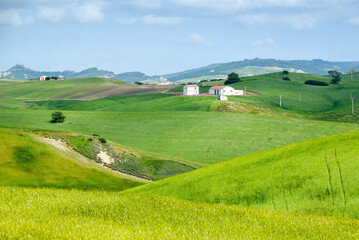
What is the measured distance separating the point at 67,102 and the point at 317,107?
110m

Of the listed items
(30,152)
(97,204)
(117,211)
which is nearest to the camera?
(117,211)

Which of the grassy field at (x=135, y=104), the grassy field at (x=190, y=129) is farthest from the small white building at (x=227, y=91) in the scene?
the grassy field at (x=190, y=129)

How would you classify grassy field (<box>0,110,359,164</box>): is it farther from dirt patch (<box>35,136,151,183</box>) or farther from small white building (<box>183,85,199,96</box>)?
small white building (<box>183,85,199,96</box>)

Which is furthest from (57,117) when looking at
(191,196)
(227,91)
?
(191,196)

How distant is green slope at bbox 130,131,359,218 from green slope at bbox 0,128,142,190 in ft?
70.9

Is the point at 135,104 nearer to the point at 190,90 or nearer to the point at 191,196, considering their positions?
the point at 190,90

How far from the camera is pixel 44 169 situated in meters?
47.9

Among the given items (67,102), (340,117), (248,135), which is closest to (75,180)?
(248,135)

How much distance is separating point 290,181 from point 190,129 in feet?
259

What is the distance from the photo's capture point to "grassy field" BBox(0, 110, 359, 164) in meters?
83.9

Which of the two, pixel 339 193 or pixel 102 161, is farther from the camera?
pixel 102 161

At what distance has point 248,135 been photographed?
9262 cm

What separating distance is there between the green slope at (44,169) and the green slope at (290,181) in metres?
21.6

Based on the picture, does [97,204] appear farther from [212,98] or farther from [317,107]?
[317,107]
